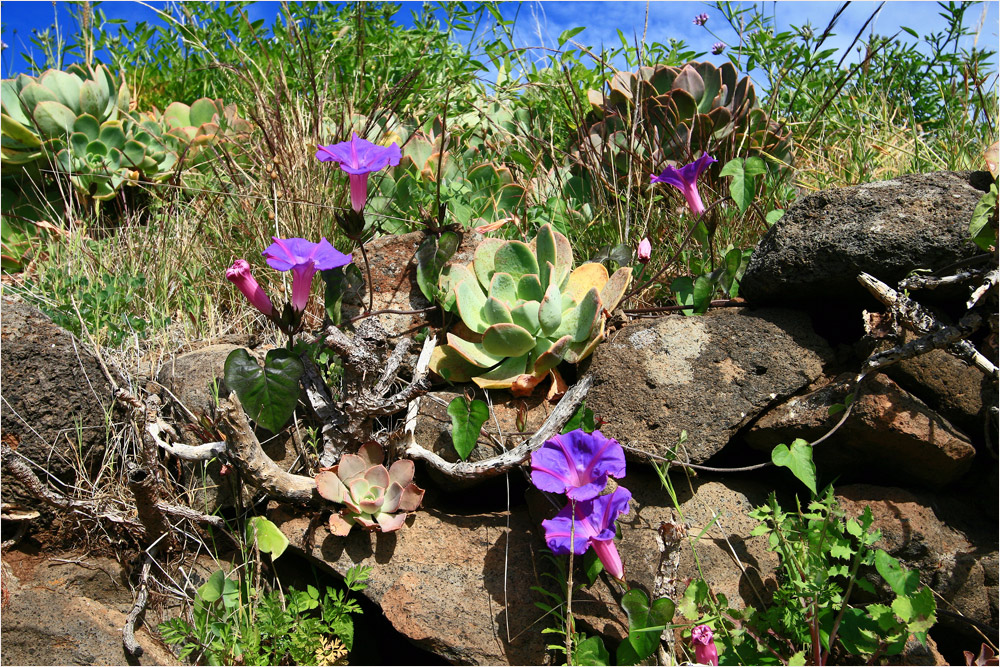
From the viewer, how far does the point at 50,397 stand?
2266 mm

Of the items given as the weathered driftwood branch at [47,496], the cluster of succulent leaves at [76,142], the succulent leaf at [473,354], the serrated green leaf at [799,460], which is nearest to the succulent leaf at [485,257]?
the succulent leaf at [473,354]

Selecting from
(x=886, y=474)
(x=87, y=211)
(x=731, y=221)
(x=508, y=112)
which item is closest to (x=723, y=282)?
(x=731, y=221)

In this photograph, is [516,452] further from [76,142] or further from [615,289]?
[76,142]

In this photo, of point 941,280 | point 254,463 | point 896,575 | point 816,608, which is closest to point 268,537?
point 254,463

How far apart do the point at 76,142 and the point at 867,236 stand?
3.50 m

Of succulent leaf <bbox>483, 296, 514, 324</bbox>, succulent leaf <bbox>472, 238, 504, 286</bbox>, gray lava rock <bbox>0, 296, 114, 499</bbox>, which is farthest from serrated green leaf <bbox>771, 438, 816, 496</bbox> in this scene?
gray lava rock <bbox>0, 296, 114, 499</bbox>

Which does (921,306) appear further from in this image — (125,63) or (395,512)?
(125,63)

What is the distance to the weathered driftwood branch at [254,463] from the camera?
1959 mm

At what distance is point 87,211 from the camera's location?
3.66m

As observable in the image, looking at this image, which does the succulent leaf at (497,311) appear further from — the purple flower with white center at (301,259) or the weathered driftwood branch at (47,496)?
the weathered driftwood branch at (47,496)

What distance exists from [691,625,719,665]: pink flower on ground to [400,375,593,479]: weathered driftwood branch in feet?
1.95

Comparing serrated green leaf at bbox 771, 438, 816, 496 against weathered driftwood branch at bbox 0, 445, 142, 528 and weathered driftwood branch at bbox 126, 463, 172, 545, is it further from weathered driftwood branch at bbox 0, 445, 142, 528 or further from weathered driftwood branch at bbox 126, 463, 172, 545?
weathered driftwood branch at bbox 0, 445, 142, 528

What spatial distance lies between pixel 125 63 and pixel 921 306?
471cm

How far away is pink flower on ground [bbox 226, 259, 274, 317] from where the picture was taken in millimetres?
1875
